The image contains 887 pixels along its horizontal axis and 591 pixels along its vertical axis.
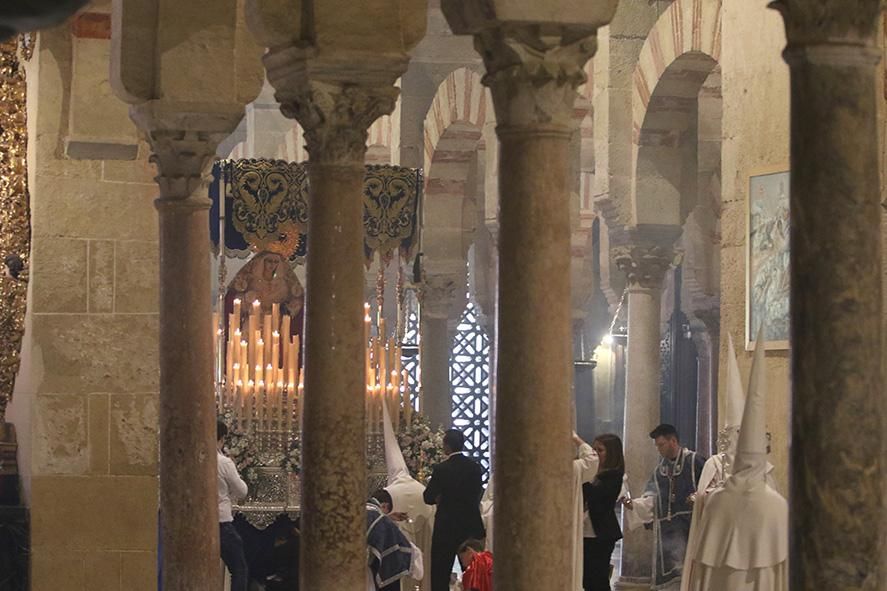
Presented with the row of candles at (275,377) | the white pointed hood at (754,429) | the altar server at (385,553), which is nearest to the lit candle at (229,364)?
the row of candles at (275,377)

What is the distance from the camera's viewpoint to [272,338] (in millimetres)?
11180

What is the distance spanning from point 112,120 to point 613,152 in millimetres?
5564

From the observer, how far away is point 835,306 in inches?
170

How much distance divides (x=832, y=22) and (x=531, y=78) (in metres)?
1.53

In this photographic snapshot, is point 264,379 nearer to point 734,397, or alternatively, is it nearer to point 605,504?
point 605,504

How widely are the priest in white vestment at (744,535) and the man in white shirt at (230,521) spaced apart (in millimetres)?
2946

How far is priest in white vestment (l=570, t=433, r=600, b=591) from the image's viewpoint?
362 inches

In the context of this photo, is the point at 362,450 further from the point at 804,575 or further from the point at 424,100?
the point at 424,100

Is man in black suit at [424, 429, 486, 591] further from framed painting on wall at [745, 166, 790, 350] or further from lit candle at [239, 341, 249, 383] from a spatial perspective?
framed painting on wall at [745, 166, 790, 350]

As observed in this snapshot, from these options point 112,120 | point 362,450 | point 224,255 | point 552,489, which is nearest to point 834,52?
point 552,489

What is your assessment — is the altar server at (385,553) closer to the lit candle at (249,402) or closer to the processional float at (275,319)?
the processional float at (275,319)

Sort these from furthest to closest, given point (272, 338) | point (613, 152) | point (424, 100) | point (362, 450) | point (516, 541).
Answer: point (424, 100) < point (613, 152) < point (272, 338) < point (362, 450) < point (516, 541)

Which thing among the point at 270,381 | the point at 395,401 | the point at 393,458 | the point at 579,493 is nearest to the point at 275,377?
the point at 270,381

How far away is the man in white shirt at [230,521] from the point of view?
32.0 feet
